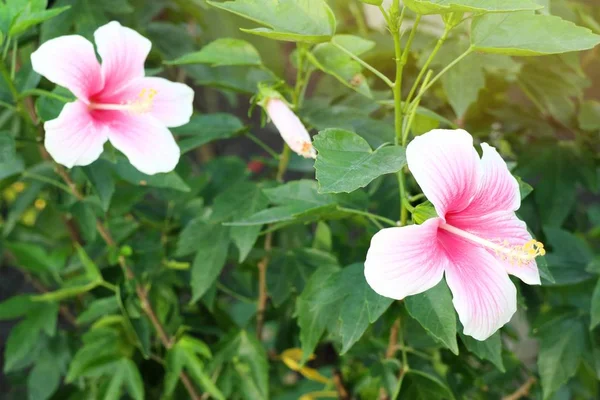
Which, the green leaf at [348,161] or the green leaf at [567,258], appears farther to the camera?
the green leaf at [567,258]

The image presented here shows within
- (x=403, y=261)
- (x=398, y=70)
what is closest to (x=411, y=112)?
(x=398, y=70)

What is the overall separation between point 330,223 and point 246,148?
2.42 ft

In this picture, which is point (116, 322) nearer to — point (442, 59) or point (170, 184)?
point (170, 184)

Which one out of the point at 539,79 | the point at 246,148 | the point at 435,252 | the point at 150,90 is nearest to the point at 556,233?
the point at 539,79

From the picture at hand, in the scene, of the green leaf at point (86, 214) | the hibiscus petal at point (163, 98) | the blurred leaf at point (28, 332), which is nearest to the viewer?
the hibiscus petal at point (163, 98)

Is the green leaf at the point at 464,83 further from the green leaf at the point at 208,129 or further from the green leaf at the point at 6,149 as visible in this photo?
the green leaf at the point at 6,149

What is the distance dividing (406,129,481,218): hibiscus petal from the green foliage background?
3cm

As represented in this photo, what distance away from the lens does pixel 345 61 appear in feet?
2.03

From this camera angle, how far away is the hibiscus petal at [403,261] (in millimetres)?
405

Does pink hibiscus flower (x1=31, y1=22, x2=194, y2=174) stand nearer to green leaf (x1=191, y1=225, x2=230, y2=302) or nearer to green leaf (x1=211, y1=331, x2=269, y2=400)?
green leaf (x1=191, y1=225, x2=230, y2=302)

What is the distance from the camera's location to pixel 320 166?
0.43 m

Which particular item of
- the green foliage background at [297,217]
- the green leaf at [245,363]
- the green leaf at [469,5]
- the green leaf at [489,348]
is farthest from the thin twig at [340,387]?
the green leaf at [469,5]

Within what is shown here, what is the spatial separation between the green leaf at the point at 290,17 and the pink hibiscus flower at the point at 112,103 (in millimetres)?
136

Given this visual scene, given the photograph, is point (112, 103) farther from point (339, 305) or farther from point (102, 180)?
point (339, 305)
